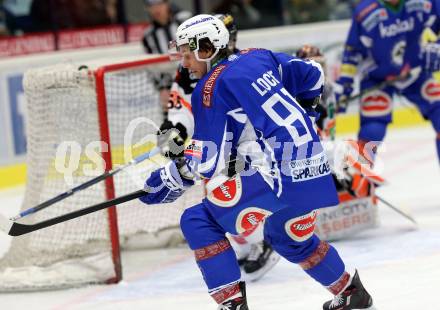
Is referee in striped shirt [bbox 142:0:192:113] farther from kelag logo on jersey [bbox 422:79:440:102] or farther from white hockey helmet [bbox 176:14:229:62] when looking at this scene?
white hockey helmet [bbox 176:14:229:62]

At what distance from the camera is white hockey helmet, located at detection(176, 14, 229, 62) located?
3334 millimetres

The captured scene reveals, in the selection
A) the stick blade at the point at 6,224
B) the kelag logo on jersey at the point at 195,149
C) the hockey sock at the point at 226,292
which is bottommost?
the hockey sock at the point at 226,292

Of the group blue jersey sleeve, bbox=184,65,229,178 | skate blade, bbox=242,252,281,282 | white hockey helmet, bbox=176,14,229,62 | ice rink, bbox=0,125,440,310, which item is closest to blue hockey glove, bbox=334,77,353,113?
ice rink, bbox=0,125,440,310

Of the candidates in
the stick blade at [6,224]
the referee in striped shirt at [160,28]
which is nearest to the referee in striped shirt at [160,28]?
the referee in striped shirt at [160,28]

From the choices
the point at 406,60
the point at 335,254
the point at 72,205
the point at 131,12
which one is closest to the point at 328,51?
the point at 131,12

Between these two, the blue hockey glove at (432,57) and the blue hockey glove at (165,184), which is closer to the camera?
the blue hockey glove at (165,184)

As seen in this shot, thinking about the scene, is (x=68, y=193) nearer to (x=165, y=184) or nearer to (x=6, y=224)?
(x=6, y=224)

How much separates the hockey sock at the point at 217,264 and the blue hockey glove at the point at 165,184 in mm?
211

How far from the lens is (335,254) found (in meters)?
3.44

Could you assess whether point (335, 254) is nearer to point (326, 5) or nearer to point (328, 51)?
point (328, 51)

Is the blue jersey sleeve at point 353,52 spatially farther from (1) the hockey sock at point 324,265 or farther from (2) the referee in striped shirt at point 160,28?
(1) the hockey sock at point 324,265

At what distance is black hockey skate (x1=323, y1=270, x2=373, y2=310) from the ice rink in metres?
0.29

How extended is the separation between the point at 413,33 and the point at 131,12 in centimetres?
353

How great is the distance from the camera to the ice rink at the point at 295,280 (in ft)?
13.0
